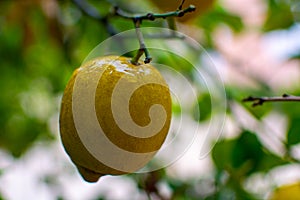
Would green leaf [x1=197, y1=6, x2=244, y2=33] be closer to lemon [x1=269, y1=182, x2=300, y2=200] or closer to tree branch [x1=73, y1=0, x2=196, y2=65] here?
tree branch [x1=73, y1=0, x2=196, y2=65]

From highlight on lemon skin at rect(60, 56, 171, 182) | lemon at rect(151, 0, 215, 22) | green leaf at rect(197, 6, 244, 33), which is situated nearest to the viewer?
highlight on lemon skin at rect(60, 56, 171, 182)

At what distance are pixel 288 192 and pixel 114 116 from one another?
13.8 inches

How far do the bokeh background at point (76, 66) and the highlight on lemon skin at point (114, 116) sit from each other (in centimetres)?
30

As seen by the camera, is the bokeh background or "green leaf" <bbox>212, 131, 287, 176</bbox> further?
the bokeh background

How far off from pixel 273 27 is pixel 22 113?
0.60 meters

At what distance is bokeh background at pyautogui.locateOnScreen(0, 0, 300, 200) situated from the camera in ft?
2.95

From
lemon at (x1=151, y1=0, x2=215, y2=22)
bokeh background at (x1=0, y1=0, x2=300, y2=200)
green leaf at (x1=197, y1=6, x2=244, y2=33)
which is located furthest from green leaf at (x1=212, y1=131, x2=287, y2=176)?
green leaf at (x1=197, y1=6, x2=244, y2=33)

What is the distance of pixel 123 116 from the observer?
49 centimetres

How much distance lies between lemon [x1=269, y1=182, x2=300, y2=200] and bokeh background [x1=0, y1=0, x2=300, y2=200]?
4cm

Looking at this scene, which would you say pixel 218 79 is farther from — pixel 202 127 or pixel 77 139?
pixel 77 139

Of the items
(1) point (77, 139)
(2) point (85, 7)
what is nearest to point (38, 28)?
(2) point (85, 7)

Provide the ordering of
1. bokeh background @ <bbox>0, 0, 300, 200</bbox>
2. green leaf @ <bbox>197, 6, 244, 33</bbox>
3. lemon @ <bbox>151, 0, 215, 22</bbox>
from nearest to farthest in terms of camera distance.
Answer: lemon @ <bbox>151, 0, 215, 22</bbox> < bokeh background @ <bbox>0, 0, 300, 200</bbox> < green leaf @ <bbox>197, 6, 244, 33</bbox>

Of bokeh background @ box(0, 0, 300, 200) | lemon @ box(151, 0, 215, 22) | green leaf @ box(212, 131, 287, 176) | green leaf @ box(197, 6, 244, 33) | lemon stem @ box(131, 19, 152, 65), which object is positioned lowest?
bokeh background @ box(0, 0, 300, 200)

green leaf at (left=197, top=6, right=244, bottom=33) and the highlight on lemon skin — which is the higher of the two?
the highlight on lemon skin
